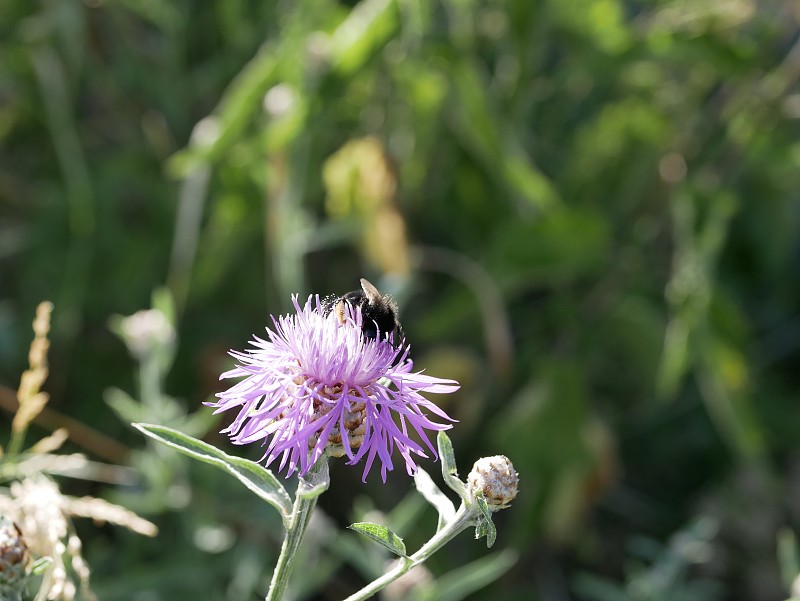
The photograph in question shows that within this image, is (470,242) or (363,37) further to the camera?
Answer: (470,242)

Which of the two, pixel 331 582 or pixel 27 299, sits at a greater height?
pixel 27 299

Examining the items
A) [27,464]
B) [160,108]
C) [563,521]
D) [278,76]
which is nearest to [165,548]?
[27,464]

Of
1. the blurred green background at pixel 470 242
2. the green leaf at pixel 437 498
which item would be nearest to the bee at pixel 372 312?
the green leaf at pixel 437 498

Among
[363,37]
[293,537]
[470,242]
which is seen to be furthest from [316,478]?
[470,242]

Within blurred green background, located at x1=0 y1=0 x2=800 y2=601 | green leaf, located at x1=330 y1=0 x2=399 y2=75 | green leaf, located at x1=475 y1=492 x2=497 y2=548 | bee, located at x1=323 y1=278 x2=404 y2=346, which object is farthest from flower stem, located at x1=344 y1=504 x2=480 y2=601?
green leaf, located at x1=330 y1=0 x2=399 y2=75

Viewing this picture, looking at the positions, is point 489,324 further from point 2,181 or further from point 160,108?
point 2,181

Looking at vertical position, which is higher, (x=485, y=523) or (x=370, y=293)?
(x=370, y=293)

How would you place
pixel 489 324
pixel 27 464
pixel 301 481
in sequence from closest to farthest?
pixel 301 481 → pixel 27 464 → pixel 489 324

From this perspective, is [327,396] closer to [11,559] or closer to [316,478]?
[316,478]
